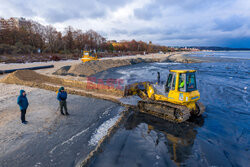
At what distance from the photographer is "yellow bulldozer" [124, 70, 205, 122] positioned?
289 inches

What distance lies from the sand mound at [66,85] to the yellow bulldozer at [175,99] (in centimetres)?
320

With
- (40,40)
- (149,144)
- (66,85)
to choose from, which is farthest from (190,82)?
(40,40)

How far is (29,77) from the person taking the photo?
15.9m

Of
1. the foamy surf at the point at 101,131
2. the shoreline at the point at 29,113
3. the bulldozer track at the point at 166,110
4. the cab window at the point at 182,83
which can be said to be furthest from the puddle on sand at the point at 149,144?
the cab window at the point at 182,83

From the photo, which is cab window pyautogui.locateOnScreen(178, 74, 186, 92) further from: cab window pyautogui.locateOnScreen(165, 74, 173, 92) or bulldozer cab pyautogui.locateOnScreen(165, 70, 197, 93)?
cab window pyautogui.locateOnScreen(165, 74, 173, 92)

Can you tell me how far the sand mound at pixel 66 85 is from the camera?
12.0m

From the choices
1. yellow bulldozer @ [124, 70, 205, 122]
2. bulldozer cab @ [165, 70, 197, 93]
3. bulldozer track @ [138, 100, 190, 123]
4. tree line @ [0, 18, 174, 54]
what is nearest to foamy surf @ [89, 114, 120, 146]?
bulldozer track @ [138, 100, 190, 123]

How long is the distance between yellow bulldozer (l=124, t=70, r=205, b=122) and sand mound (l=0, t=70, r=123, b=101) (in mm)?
3197

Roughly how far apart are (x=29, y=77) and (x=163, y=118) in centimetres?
1462

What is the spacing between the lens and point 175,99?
24.9 ft

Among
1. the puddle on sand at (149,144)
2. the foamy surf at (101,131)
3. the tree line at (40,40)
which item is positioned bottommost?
the puddle on sand at (149,144)

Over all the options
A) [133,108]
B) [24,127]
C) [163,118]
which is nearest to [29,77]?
[24,127]

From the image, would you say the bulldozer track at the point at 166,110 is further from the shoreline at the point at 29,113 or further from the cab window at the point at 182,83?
the shoreline at the point at 29,113

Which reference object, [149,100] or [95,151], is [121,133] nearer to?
[95,151]
